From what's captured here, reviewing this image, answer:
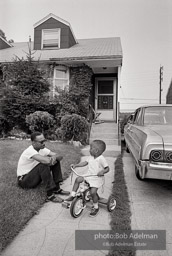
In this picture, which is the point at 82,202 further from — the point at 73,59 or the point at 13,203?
the point at 73,59

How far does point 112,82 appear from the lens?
1213 centimetres

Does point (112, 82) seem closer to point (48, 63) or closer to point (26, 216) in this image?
point (48, 63)

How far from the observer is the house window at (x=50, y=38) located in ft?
42.2

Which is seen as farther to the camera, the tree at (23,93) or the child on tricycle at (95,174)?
the tree at (23,93)

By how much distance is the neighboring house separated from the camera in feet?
33.5

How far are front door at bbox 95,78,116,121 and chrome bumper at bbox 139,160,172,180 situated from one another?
9.28m

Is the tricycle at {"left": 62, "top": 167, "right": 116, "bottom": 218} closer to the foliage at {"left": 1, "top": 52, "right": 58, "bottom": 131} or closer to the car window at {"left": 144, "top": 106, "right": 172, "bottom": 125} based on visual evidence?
the car window at {"left": 144, "top": 106, "right": 172, "bottom": 125}

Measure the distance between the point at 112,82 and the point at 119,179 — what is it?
29.8 feet

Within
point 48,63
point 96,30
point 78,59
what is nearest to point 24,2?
point 96,30

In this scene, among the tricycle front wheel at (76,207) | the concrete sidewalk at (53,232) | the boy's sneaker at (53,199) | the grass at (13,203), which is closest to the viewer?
the concrete sidewalk at (53,232)

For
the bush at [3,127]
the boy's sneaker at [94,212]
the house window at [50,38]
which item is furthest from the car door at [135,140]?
the house window at [50,38]

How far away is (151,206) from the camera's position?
2865mm

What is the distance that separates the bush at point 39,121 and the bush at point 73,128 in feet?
2.81

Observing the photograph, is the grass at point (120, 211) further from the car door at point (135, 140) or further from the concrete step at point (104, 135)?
the concrete step at point (104, 135)
